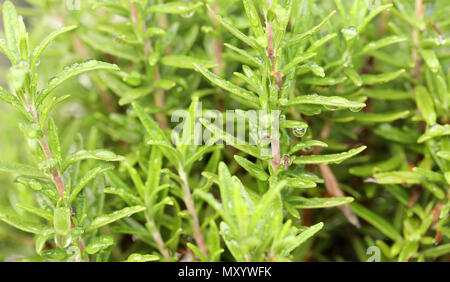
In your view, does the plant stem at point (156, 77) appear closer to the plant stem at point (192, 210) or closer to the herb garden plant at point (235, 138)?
the herb garden plant at point (235, 138)

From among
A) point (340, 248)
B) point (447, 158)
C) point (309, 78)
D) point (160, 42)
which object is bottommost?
point (340, 248)

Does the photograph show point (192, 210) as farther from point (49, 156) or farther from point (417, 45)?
point (417, 45)

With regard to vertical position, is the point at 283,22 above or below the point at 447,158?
above

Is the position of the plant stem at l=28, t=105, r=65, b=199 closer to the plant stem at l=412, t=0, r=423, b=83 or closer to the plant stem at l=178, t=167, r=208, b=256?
the plant stem at l=178, t=167, r=208, b=256

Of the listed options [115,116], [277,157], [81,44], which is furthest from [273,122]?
[81,44]

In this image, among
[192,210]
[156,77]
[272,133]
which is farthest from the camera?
[156,77]

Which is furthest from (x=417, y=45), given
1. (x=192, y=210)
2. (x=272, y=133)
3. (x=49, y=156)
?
(x=49, y=156)

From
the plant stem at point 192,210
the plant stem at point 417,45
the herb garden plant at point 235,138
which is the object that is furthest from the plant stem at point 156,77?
the plant stem at point 417,45

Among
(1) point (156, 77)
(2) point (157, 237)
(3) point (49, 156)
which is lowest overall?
(2) point (157, 237)

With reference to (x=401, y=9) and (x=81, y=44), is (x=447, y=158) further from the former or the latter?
(x=81, y=44)
